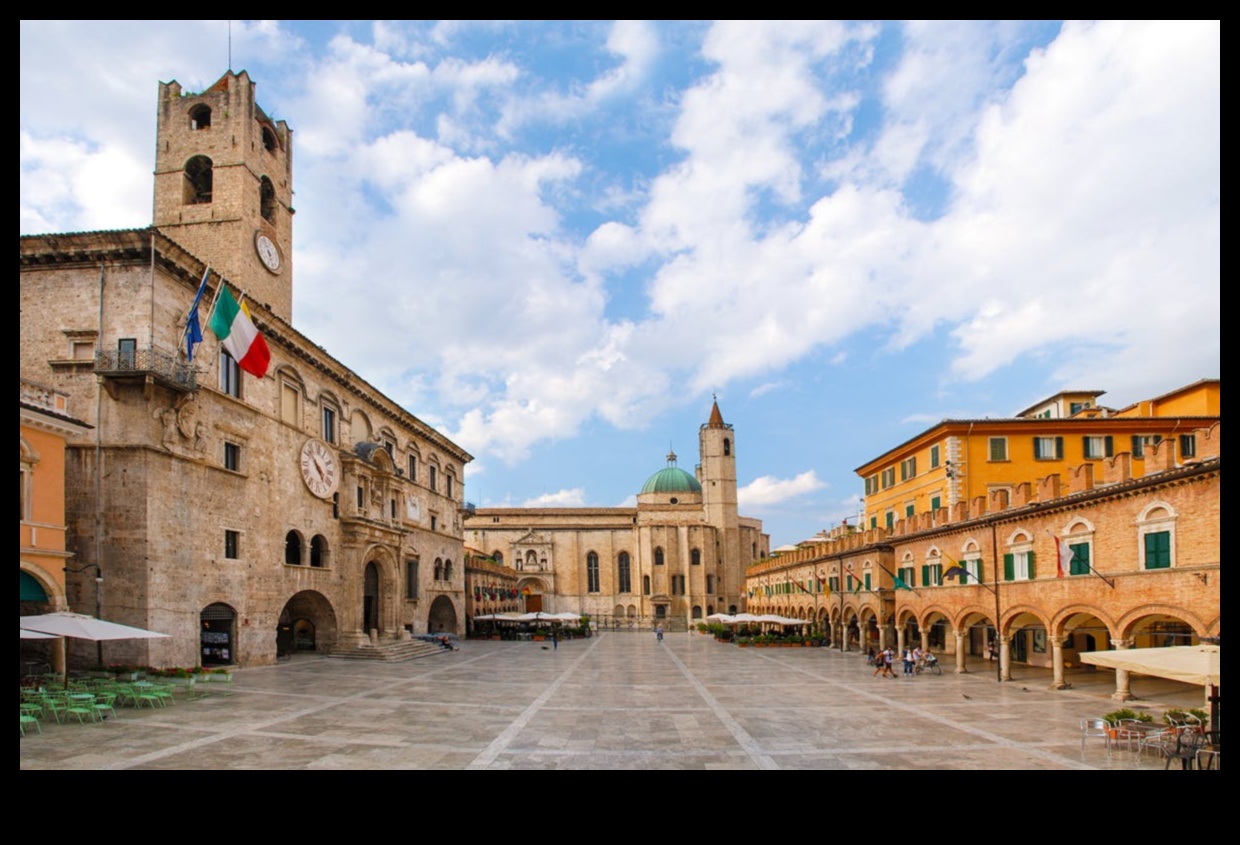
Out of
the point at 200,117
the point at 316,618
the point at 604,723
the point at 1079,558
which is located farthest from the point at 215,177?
the point at 1079,558

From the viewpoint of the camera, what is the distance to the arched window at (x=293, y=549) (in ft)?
117

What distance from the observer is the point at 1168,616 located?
2186 centimetres

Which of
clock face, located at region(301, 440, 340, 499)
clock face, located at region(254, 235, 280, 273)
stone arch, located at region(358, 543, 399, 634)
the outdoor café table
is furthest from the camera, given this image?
stone arch, located at region(358, 543, 399, 634)

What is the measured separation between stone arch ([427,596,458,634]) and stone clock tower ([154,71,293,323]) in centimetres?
2801

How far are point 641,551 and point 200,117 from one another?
72651mm

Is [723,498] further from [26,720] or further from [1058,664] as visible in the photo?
[26,720]

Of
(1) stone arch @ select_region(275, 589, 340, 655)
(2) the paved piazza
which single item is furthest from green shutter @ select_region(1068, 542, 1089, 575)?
(1) stone arch @ select_region(275, 589, 340, 655)

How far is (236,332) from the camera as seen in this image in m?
24.7

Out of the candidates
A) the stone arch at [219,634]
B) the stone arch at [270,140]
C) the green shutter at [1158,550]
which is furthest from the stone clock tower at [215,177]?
the green shutter at [1158,550]

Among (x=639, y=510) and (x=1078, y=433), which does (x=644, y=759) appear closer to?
(x=1078, y=433)

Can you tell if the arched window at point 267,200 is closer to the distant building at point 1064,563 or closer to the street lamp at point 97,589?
the street lamp at point 97,589

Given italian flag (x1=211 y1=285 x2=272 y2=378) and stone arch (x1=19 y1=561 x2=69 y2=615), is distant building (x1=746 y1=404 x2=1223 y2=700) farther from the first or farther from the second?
stone arch (x1=19 y1=561 x2=69 y2=615)

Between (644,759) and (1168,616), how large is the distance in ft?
52.2

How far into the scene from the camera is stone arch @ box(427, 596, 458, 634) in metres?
A: 58.2
